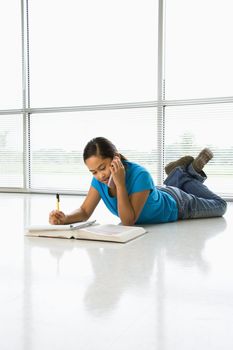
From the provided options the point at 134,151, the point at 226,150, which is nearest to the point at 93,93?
the point at 134,151

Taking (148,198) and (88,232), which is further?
(148,198)

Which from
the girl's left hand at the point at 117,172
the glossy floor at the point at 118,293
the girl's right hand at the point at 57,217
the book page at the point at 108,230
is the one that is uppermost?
the girl's left hand at the point at 117,172

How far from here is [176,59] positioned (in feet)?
15.7

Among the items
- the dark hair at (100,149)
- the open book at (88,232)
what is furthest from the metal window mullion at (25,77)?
the dark hair at (100,149)

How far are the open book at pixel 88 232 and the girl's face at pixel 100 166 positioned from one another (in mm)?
292

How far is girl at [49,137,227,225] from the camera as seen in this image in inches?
93.4

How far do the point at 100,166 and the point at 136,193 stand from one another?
284 mm

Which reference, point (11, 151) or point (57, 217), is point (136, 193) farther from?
point (11, 151)

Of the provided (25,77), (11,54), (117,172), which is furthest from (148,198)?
(11,54)

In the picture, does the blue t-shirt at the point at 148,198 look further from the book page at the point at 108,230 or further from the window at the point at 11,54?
the window at the point at 11,54

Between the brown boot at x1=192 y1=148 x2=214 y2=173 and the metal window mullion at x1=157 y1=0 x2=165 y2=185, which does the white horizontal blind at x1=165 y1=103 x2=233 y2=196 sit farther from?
the brown boot at x1=192 y1=148 x2=214 y2=173

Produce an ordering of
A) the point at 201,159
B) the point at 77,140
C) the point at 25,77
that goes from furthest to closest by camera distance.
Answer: the point at 25,77, the point at 77,140, the point at 201,159

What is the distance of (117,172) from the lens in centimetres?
234

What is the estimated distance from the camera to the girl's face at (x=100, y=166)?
2.35 meters
